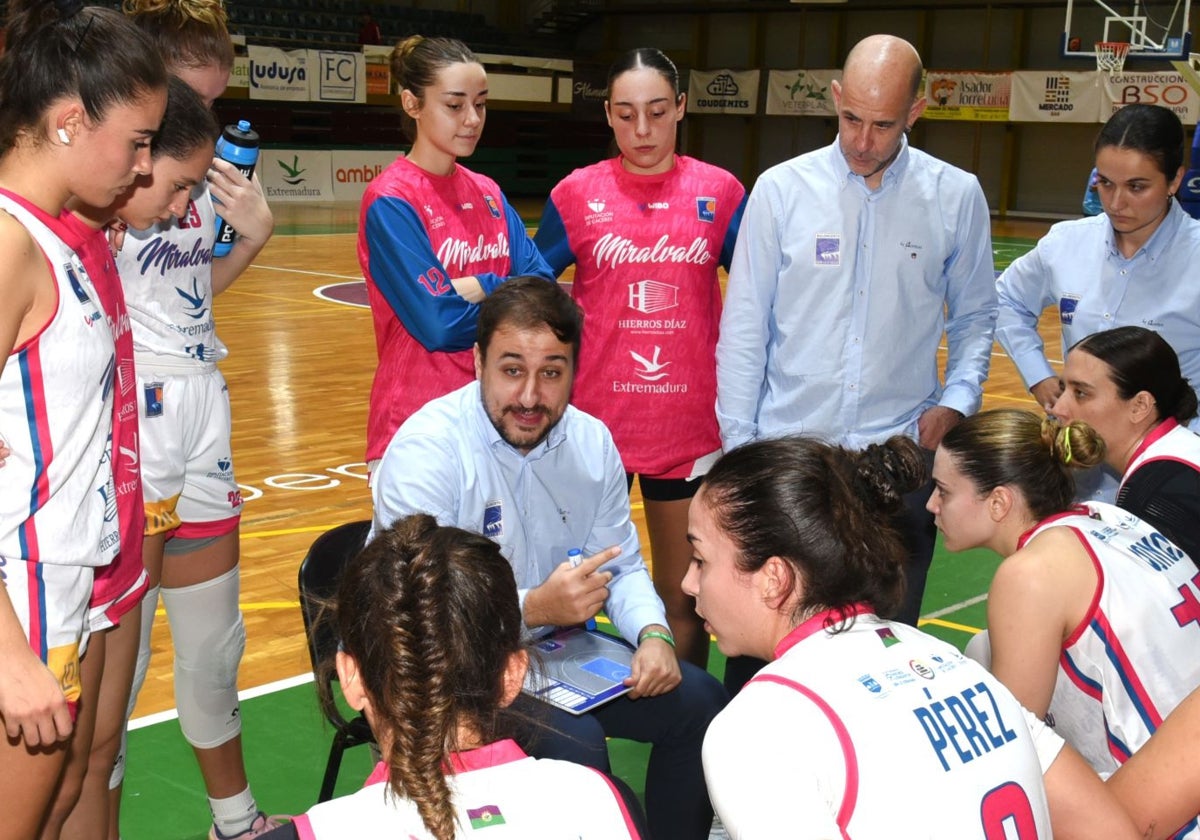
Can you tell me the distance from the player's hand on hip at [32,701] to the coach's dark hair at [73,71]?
0.81 metres

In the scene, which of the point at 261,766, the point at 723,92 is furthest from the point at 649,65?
the point at 723,92

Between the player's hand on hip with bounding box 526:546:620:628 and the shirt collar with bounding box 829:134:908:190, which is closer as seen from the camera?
the player's hand on hip with bounding box 526:546:620:628

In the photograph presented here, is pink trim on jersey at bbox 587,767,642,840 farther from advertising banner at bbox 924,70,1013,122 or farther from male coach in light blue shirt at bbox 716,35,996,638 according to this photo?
advertising banner at bbox 924,70,1013,122

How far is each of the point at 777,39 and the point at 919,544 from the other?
22.6 meters

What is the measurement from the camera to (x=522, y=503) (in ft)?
9.75

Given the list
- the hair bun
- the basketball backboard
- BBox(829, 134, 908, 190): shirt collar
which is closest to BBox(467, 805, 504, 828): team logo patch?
the hair bun

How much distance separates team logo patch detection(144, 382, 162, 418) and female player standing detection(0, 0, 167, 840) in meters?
0.81

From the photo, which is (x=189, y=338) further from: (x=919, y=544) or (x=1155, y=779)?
(x=1155, y=779)

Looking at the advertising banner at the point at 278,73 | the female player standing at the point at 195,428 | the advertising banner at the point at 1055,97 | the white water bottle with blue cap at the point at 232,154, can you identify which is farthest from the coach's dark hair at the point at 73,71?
the advertising banner at the point at 1055,97

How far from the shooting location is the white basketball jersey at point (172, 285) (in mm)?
2842

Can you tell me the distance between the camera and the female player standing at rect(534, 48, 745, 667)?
143 inches

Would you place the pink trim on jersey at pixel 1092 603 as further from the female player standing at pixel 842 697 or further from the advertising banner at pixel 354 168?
the advertising banner at pixel 354 168

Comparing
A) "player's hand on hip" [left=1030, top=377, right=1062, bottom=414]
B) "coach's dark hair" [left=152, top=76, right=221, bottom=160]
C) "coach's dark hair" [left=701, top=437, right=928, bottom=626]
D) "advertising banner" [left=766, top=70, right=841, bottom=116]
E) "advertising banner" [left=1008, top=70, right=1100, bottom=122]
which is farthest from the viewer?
"advertising banner" [left=766, top=70, right=841, bottom=116]

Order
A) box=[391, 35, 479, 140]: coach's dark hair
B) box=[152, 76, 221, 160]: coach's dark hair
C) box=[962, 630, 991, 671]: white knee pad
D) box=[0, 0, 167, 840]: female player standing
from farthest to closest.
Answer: box=[391, 35, 479, 140]: coach's dark hair < box=[962, 630, 991, 671]: white knee pad < box=[152, 76, 221, 160]: coach's dark hair < box=[0, 0, 167, 840]: female player standing
